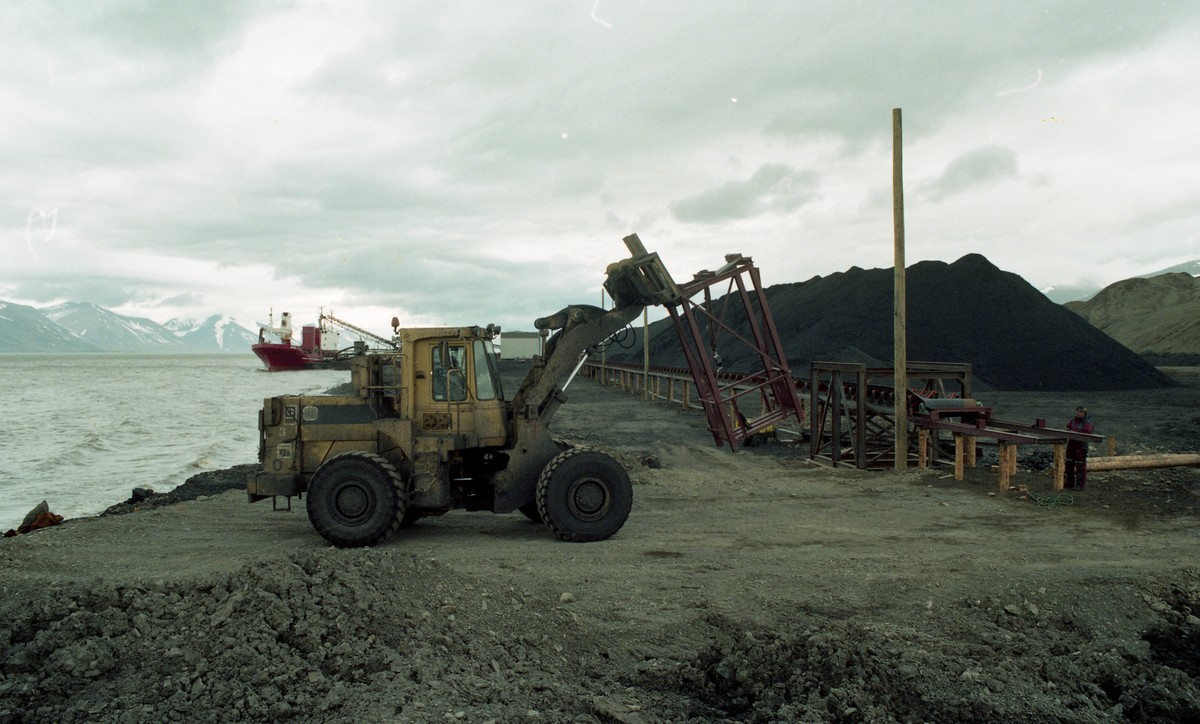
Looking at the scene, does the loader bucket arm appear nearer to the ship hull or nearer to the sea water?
the sea water

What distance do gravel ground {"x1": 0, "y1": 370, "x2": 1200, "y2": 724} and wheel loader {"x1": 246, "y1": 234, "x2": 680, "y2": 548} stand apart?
57cm

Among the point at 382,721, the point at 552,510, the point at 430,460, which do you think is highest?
the point at 430,460

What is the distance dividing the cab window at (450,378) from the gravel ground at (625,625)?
5.87 ft

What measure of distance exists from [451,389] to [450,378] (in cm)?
13

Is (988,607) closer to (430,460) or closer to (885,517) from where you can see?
(885,517)

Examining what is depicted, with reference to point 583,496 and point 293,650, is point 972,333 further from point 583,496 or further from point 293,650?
point 293,650

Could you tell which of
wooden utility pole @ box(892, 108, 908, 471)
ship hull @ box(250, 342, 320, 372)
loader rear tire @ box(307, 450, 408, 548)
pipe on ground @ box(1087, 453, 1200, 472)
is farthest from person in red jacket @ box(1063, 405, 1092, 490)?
ship hull @ box(250, 342, 320, 372)

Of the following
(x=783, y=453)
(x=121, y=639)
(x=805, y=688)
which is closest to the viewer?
(x=805, y=688)

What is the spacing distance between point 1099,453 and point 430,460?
14348 mm

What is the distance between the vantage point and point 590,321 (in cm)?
877

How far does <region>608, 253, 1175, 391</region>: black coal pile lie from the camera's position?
36.5 metres

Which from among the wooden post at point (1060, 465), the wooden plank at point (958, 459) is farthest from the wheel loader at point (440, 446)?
the wooden post at point (1060, 465)

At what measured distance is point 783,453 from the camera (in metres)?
16.3

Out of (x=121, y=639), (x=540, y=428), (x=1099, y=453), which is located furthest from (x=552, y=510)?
(x=1099, y=453)
